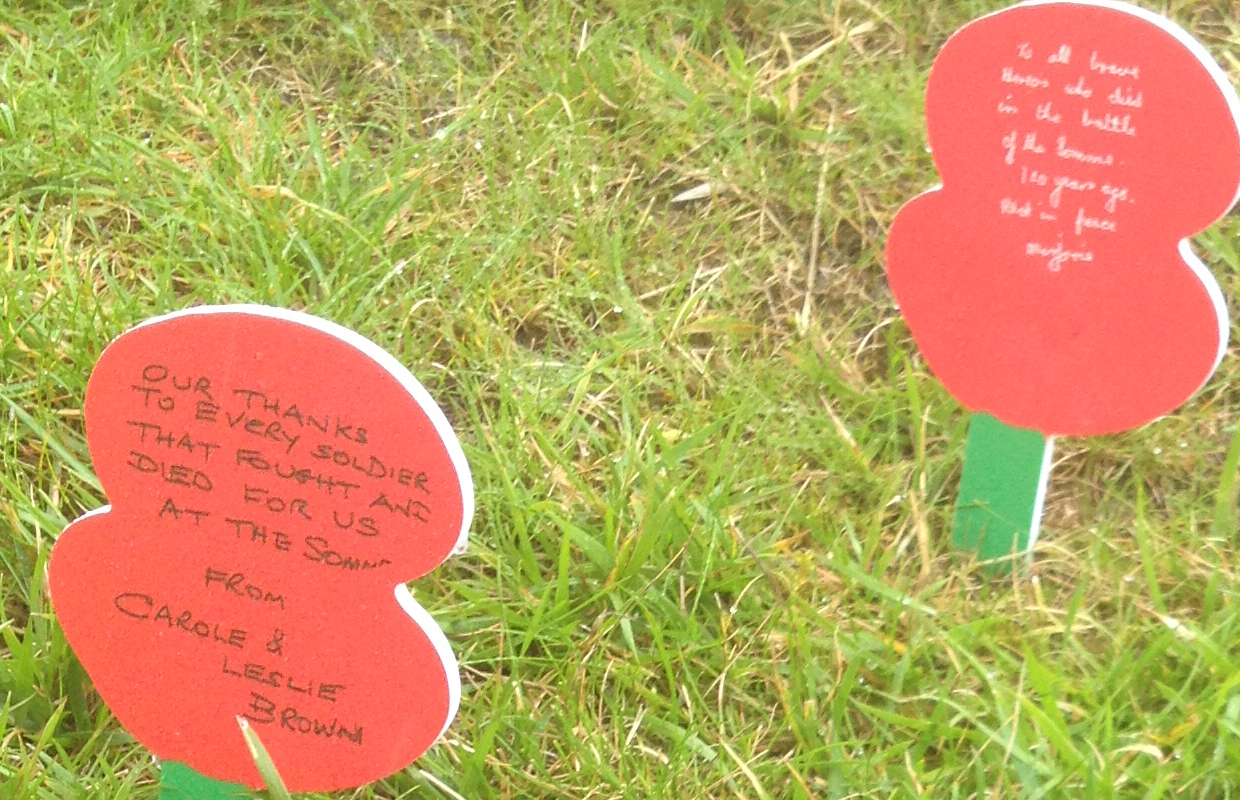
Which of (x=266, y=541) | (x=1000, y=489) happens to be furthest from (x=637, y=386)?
(x=266, y=541)

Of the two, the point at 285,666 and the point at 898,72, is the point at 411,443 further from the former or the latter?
the point at 898,72

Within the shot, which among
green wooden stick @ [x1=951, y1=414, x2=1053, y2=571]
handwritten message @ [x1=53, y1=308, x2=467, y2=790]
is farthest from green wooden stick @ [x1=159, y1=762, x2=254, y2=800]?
green wooden stick @ [x1=951, y1=414, x2=1053, y2=571]

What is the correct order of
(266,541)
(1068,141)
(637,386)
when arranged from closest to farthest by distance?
(266,541), (1068,141), (637,386)

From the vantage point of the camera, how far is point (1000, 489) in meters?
0.98

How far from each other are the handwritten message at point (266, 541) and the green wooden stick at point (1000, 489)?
0.47m

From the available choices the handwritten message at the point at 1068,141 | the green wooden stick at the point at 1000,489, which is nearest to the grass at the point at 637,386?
the green wooden stick at the point at 1000,489

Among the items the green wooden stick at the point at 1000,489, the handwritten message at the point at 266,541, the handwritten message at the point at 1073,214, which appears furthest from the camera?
the green wooden stick at the point at 1000,489

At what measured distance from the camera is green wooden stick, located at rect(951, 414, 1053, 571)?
0.96 meters

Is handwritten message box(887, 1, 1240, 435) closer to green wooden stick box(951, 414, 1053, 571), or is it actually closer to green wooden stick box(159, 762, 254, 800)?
green wooden stick box(951, 414, 1053, 571)

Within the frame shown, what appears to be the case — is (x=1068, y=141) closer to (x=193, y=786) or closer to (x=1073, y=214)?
(x=1073, y=214)

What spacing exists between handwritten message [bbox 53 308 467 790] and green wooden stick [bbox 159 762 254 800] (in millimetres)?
22

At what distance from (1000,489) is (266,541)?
22.3 inches

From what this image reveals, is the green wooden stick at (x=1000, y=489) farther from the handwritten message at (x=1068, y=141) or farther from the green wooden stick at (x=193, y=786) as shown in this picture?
the green wooden stick at (x=193, y=786)

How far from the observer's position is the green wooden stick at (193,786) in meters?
0.78
